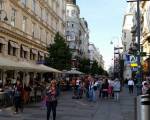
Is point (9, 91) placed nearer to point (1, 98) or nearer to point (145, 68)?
point (1, 98)

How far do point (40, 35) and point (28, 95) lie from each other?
2872 centimetres

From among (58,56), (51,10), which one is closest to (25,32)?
(58,56)

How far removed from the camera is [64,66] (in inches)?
1852

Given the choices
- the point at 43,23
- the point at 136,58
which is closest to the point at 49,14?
the point at 43,23

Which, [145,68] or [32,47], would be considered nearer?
[32,47]

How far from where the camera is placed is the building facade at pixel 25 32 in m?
34.2

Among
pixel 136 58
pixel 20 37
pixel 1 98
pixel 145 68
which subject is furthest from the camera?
pixel 145 68

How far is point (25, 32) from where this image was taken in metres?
42.5

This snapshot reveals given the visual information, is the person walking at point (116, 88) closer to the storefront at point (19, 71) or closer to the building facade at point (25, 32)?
the storefront at point (19, 71)

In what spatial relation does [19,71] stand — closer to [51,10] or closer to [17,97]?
[17,97]

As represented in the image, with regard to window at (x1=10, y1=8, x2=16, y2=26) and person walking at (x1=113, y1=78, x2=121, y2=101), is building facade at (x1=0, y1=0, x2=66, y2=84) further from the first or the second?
person walking at (x1=113, y1=78, x2=121, y2=101)

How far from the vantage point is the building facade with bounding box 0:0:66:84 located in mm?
34250

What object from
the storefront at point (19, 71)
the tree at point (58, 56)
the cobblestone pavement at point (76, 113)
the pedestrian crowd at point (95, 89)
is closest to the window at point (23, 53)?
the storefront at point (19, 71)

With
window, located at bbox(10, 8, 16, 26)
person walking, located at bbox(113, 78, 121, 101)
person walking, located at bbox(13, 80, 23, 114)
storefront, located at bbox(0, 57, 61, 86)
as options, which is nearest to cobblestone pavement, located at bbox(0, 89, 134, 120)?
person walking, located at bbox(13, 80, 23, 114)
